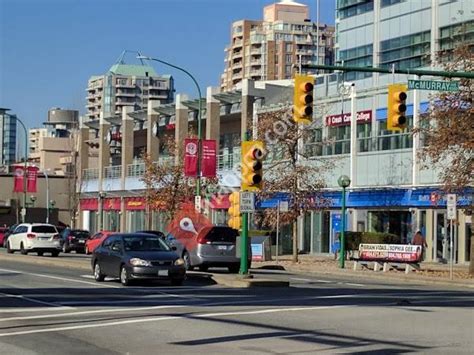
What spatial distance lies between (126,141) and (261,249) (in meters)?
35.3

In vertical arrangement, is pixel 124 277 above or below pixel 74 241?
above

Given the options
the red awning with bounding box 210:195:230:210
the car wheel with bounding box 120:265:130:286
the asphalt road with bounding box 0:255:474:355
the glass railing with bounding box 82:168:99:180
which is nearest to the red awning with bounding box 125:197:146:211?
the glass railing with bounding box 82:168:99:180

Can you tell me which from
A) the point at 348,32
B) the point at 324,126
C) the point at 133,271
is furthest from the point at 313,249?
the point at 133,271

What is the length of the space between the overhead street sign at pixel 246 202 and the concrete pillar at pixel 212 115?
39.1m

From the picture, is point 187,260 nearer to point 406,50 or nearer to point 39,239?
point 39,239

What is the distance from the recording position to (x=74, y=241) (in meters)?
55.7

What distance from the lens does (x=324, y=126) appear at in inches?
2068

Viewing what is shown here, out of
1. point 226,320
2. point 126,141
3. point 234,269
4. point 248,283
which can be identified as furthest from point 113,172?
point 226,320

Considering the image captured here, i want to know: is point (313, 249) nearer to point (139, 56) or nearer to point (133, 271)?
point (139, 56)

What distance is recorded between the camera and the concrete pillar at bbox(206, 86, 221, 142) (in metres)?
64.6

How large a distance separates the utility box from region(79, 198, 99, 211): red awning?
3923 centimetres

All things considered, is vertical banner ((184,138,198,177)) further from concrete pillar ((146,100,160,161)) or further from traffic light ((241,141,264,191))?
concrete pillar ((146,100,160,161))

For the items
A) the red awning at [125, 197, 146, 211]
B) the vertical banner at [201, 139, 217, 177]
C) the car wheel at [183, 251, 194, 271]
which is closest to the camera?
the car wheel at [183, 251, 194, 271]

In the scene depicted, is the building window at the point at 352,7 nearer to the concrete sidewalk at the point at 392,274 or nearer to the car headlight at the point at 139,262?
the concrete sidewalk at the point at 392,274
